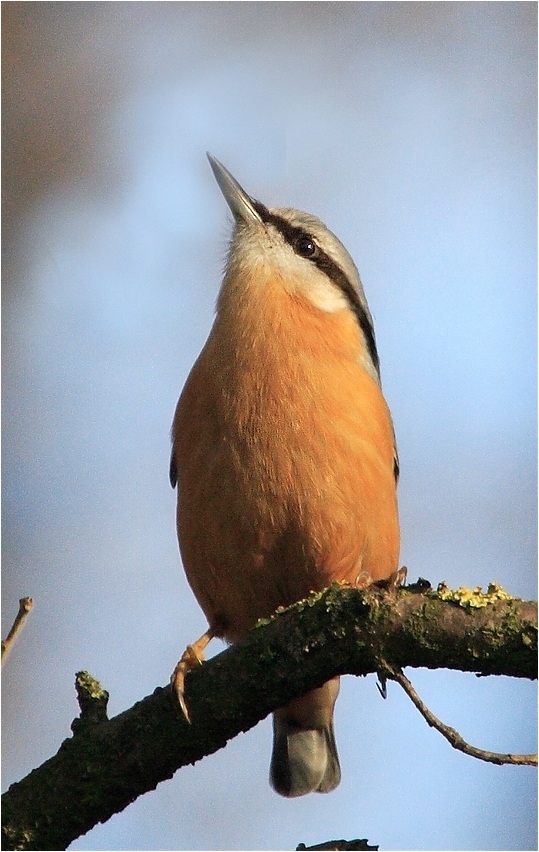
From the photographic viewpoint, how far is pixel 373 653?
3949 millimetres

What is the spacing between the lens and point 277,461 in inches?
210

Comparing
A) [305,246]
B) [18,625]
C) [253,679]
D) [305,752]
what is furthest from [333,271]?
[18,625]

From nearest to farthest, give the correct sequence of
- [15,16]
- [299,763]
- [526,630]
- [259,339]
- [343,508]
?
[526,630], [343,508], [259,339], [299,763], [15,16]

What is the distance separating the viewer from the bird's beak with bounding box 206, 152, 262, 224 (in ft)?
22.3

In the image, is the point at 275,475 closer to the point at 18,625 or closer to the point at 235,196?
the point at 18,625

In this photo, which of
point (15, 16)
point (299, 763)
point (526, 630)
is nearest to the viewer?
point (526, 630)

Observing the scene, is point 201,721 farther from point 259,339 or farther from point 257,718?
point 259,339

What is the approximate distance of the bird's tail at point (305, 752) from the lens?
6660 mm

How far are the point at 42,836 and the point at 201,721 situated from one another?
2.74ft

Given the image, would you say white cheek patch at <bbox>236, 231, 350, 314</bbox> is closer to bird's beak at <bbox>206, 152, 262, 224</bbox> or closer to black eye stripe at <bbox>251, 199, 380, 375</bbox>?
black eye stripe at <bbox>251, 199, 380, 375</bbox>

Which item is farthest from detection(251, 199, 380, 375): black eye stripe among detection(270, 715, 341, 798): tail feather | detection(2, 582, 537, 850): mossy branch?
detection(2, 582, 537, 850): mossy branch

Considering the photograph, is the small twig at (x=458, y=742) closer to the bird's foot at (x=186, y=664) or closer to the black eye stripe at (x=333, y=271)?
the bird's foot at (x=186, y=664)

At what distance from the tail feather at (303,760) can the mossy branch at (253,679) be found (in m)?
2.42

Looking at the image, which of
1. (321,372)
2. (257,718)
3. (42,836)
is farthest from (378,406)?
(42,836)
